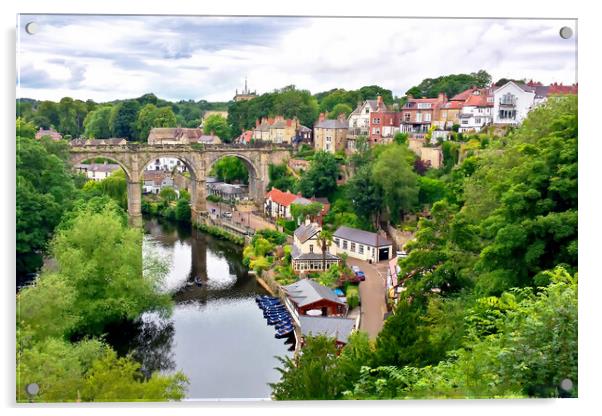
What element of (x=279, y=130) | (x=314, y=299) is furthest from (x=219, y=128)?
(x=314, y=299)

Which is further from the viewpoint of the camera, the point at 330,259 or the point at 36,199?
the point at 330,259

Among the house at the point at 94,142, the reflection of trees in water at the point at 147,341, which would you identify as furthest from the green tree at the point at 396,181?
the house at the point at 94,142

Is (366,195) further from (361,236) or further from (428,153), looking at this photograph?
(428,153)

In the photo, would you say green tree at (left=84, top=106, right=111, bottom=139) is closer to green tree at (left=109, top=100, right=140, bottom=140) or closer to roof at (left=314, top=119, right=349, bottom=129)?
green tree at (left=109, top=100, right=140, bottom=140)

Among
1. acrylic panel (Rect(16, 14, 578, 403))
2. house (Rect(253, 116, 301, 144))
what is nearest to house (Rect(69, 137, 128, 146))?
acrylic panel (Rect(16, 14, 578, 403))

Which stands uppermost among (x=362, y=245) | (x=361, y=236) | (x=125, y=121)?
(x=125, y=121)

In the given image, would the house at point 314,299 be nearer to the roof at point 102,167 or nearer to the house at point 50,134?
the house at point 50,134
